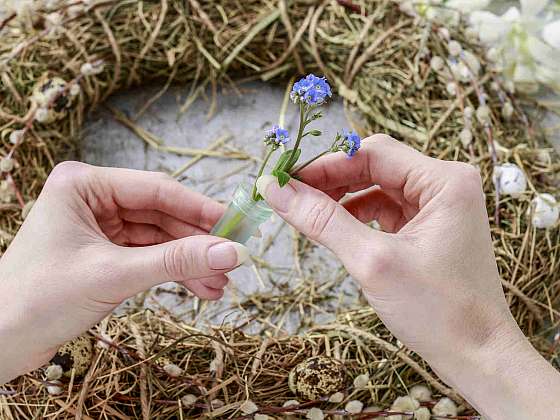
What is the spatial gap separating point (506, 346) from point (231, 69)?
2.33 feet

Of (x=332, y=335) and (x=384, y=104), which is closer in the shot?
(x=332, y=335)

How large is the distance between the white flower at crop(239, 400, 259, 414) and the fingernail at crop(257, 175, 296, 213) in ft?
0.98

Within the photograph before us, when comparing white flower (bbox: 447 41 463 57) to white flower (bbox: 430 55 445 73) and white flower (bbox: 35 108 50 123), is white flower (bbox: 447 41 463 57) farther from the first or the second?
white flower (bbox: 35 108 50 123)

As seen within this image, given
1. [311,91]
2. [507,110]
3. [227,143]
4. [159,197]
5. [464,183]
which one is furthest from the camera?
[227,143]

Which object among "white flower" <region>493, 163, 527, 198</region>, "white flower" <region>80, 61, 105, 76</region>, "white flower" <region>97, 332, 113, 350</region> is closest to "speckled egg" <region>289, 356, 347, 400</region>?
"white flower" <region>97, 332, 113, 350</region>

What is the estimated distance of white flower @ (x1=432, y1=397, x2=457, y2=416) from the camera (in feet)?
3.36

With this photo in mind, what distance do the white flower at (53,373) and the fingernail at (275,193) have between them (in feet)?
1.20

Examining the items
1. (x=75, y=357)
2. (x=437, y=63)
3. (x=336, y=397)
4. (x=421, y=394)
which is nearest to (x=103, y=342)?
(x=75, y=357)

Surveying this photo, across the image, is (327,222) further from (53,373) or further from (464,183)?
(53,373)

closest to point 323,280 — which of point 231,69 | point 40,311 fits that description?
point 231,69

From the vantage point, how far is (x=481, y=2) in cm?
132

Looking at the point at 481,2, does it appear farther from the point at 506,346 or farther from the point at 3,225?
the point at 3,225

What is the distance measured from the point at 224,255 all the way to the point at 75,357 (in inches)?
11.2

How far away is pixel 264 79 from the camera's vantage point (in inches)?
52.5
